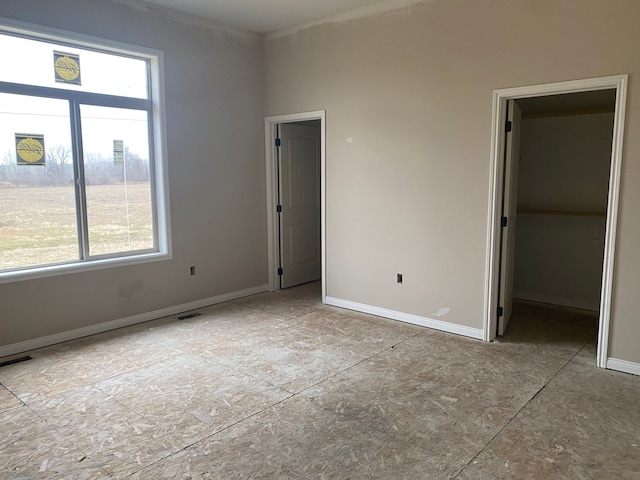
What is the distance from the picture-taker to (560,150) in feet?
17.0

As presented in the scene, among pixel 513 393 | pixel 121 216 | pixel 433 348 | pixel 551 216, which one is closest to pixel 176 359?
pixel 121 216

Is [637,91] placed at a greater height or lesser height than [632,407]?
greater

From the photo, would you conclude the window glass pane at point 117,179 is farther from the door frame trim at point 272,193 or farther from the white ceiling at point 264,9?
the door frame trim at point 272,193

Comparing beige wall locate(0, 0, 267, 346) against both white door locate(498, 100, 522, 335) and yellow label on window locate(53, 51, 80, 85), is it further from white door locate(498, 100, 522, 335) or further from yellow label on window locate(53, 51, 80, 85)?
white door locate(498, 100, 522, 335)

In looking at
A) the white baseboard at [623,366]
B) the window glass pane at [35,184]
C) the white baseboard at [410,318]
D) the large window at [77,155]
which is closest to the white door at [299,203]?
the white baseboard at [410,318]

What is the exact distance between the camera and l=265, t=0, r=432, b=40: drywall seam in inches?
169

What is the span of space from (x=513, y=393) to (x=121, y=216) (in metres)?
3.77

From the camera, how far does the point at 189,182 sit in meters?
4.98

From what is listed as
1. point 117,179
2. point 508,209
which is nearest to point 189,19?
point 117,179

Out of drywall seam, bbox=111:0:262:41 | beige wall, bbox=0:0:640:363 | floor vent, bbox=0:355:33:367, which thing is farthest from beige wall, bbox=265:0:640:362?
floor vent, bbox=0:355:33:367

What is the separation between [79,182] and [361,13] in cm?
312

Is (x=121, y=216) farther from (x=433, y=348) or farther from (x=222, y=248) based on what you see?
(x=433, y=348)

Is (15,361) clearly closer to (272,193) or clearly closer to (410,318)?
(272,193)

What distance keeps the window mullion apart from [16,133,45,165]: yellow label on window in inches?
10.4
